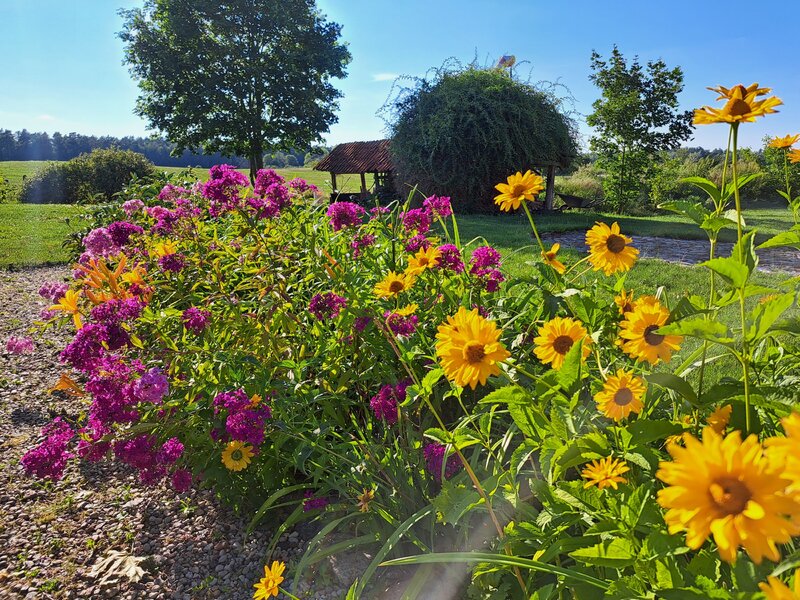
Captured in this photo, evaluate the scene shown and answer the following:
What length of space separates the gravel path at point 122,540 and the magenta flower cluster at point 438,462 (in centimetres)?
41

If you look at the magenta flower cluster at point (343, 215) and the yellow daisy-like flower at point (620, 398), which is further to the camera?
the magenta flower cluster at point (343, 215)

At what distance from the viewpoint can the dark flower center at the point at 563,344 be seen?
1.03 m

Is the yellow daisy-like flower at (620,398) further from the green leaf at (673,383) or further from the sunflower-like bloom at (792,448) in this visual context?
the sunflower-like bloom at (792,448)

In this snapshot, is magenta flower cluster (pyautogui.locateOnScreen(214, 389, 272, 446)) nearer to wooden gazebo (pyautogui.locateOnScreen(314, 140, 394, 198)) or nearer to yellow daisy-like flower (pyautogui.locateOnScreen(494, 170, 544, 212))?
yellow daisy-like flower (pyautogui.locateOnScreen(494, 170, 544, 212))

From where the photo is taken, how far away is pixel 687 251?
5984 mm

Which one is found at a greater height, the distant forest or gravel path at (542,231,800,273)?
the distant forest

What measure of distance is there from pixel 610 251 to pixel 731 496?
867 mm

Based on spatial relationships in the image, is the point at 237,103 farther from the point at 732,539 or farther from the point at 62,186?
the point at 732,539

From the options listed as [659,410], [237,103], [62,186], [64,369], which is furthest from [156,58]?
[659,410]

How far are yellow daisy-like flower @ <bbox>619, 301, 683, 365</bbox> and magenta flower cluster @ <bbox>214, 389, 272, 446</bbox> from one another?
97cm

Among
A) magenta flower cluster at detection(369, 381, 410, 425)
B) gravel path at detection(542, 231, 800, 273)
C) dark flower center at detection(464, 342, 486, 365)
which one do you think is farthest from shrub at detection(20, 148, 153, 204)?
dark flower center at detection(464, 342, 486, 365)

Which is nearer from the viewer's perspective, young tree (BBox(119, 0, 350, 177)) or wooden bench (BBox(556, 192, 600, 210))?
wooden bench (BBox(556, 192, 600, 210))

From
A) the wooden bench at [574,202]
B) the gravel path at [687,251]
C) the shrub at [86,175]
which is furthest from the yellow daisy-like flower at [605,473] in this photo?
the shrub at [86,175]

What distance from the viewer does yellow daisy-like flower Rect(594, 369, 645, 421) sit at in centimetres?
86
